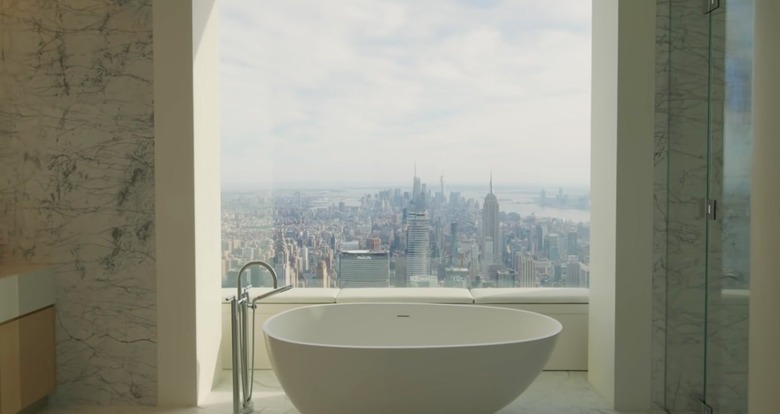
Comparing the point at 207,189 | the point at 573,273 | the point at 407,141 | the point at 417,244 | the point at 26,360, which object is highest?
the point at 407,141

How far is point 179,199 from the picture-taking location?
11.4 ft

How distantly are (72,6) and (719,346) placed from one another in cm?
339

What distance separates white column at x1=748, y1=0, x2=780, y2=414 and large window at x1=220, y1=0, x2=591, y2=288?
6.03 ft

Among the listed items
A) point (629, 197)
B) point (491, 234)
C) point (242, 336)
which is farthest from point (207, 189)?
point (629, 197)

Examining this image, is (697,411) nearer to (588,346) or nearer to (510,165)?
(588,346)

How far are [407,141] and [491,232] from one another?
0.78m

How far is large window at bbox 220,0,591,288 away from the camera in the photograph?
4309 millimetres

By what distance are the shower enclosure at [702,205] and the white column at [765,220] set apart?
0.06 m

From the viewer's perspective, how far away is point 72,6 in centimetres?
349

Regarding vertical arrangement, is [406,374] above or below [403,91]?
below

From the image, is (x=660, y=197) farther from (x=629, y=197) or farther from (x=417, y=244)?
(x=417, y=244)

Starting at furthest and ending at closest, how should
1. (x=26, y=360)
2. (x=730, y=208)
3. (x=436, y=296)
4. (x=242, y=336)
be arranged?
(x=436, y=296), (x=242, y=336), (x=26, y=360), (x=730, y=208)

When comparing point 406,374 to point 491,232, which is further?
point 491,232

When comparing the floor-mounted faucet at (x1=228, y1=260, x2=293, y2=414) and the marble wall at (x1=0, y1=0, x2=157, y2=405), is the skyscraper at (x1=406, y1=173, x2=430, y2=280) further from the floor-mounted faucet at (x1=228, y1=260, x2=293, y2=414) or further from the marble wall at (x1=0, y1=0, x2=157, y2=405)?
the marble wall at (x1=0, y1=0, x2=157, y2=405)
